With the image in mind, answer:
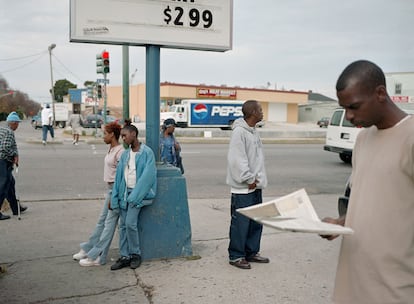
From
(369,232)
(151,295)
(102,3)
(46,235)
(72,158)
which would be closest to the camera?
(369,232)

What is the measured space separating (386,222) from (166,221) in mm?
3638

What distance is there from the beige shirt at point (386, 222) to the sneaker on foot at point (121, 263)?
3432 mm

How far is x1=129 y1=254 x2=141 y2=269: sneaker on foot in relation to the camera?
5195 millimetres

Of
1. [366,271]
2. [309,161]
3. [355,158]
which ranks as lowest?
[309,161]

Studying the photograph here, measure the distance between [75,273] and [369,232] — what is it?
3814 millimetres

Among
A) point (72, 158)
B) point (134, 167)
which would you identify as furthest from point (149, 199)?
point (72, 158)

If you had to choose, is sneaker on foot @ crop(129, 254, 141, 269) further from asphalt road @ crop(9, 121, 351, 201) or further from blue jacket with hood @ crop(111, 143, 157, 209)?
asphalt road @ crop(9, 121, 351, 201)

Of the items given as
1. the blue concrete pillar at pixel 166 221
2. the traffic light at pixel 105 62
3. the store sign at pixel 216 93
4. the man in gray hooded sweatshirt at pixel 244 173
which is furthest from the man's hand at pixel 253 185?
the store sign at pixel 216 93

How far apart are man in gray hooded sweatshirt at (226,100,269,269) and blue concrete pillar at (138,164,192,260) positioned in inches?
25.2

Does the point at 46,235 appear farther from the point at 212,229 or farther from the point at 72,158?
the point at 72,158

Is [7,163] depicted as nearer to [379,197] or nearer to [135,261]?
[135,261]

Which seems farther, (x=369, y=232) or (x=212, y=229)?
(x=212, y=229)

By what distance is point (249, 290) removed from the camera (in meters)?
4.60

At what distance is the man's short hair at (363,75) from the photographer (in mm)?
2174
